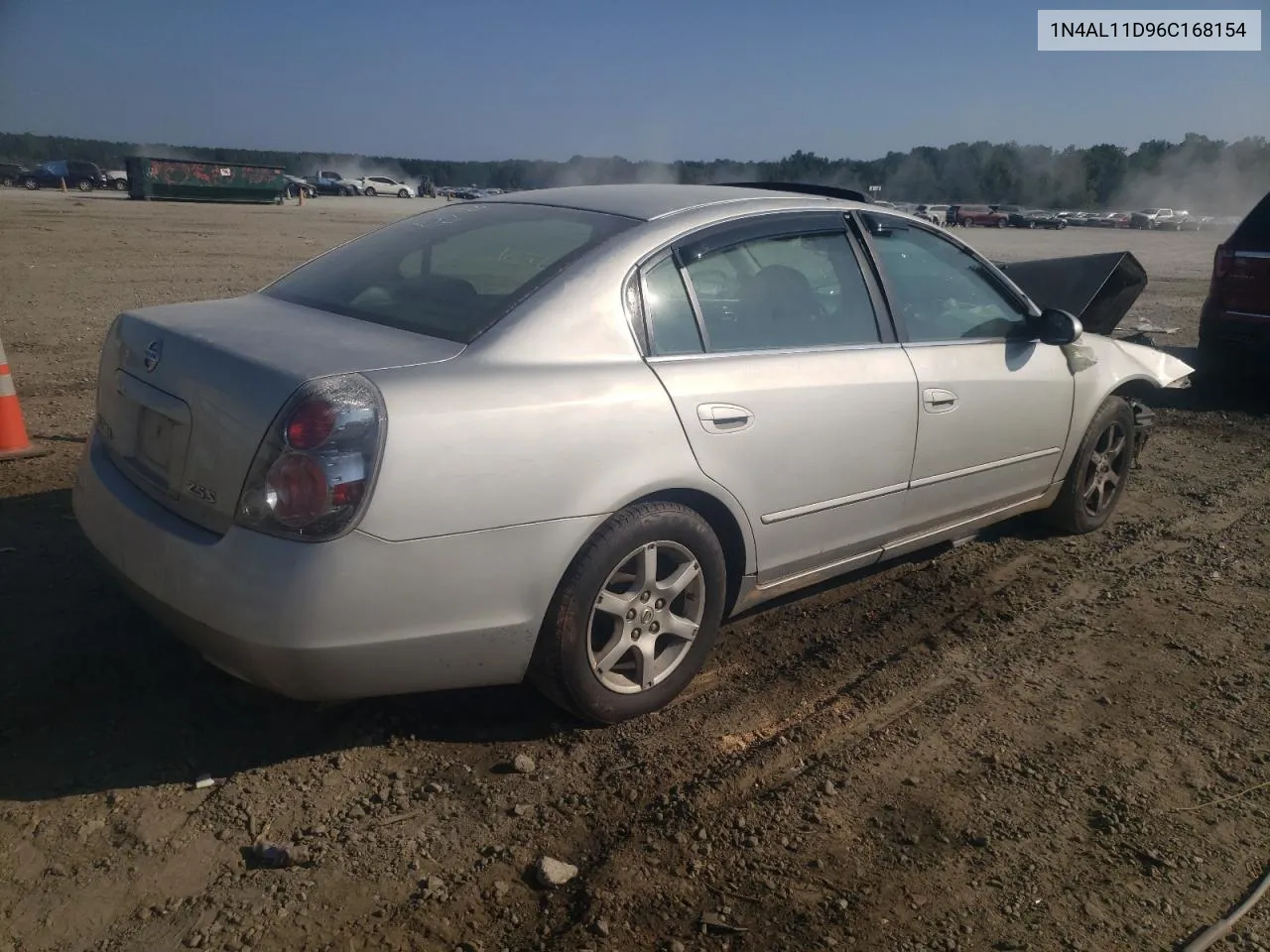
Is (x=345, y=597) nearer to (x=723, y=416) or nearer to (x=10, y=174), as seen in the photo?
(x=723, y=416)

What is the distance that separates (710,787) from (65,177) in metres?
57.9

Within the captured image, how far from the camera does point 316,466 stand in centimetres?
243

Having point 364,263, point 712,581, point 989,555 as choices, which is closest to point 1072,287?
point 989,555

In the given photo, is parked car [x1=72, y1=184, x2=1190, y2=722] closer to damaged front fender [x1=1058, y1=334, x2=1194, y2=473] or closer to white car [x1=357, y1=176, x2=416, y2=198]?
damaged front fender [x1=1058, y1=334, x2=1194, y2=473]

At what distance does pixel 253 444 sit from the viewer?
97.9 inches

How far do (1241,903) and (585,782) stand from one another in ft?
5.57

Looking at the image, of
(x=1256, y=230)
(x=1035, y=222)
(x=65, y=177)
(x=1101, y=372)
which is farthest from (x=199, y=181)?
(x=1035, y=222)

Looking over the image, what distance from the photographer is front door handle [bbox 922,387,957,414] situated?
3.76 metres

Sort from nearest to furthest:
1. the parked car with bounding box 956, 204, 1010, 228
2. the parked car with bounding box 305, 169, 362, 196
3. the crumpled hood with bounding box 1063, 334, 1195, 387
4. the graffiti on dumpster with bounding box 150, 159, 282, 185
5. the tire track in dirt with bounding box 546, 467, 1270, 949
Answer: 1. the tire track in dirt with bounding box 546, 467, 1270, 949
2. the crumpled hood with bounding box 1063, 334, 1195, 387
3. the graffiti on dumpster with bounding box 150, 159, 282, 185
4. the parked car with bounding box 956, 204, 1010, 228
5. the parked car with bounding box 305, 169, 362, 196

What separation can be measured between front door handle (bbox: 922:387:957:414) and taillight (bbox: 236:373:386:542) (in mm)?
2144

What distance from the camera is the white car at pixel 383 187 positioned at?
224 feet

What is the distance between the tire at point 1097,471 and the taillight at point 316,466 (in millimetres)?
3584

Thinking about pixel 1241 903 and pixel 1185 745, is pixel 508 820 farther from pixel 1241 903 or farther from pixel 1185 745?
pixel 1185 745

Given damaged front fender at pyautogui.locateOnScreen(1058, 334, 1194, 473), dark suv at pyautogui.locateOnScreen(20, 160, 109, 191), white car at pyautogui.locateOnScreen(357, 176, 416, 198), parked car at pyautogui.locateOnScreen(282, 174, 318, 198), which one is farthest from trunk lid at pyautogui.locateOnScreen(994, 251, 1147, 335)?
white car at pyautogui.locateOnScreen(357, 176, 416, 198)
